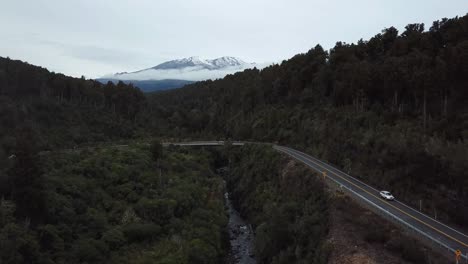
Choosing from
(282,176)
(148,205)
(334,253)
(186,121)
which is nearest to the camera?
(334,253)

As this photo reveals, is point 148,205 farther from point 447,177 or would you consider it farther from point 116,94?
point 116,94

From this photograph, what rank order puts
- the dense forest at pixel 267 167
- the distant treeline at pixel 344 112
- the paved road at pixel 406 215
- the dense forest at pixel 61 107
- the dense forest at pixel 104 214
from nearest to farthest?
the paved road at pixel 406 215
the dense forest at pixel 104 214
the dense forest at pixel 267 167
the distant treeline at pixel 344 112
the dense forest at pixel 61 107

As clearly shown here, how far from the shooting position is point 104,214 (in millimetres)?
39562

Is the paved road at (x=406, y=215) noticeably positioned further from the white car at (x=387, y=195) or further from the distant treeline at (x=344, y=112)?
the distant treeline at (x=344, y=112)

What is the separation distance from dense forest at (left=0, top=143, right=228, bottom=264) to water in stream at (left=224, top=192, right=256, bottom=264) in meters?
1.86

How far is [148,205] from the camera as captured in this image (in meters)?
42.9

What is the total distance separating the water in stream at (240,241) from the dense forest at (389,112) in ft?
55.3

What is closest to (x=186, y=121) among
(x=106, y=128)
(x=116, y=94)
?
(x=116, y=94)

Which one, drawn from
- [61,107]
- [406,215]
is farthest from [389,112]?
[61,107]

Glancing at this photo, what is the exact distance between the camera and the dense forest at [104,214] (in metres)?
30.8

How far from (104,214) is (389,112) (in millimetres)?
41854

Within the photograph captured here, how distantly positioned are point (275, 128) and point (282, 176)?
36151 millimetres

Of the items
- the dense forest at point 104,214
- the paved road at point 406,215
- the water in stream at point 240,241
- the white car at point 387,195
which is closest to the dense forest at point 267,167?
the dense forest at point 104,214

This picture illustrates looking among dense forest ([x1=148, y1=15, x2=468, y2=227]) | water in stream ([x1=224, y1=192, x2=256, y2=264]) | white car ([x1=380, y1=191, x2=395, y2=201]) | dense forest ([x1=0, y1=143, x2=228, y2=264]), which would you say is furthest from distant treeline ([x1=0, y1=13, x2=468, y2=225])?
water in stream ([x1=224, y1=192, x2=256, y2=264])
